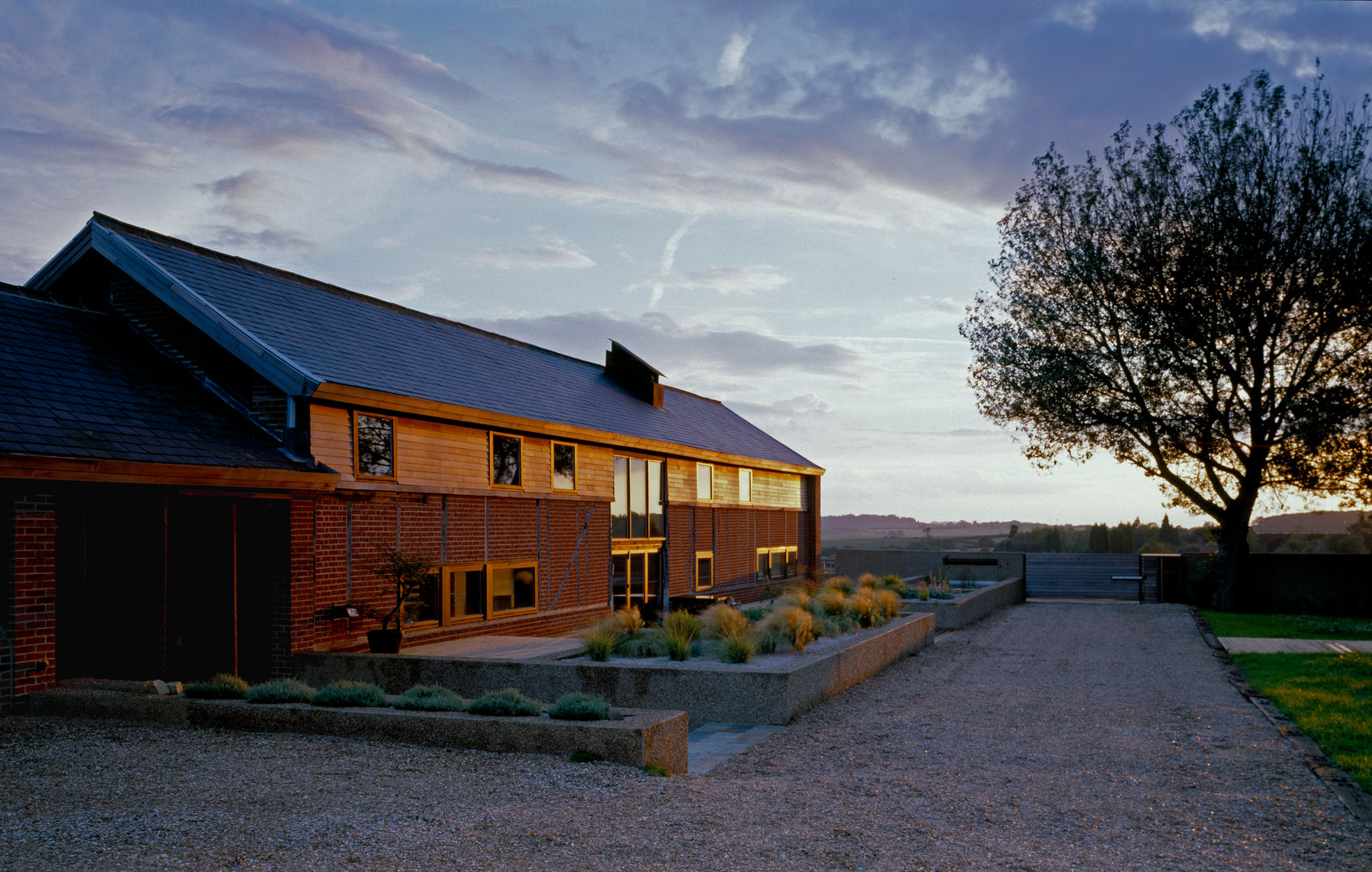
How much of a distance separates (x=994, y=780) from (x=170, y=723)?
24.7 ft

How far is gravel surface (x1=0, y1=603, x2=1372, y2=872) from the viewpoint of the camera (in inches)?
235

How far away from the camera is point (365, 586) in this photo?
46.2ft

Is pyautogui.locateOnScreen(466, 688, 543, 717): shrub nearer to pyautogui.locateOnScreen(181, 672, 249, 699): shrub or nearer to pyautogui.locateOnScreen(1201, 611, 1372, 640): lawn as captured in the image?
pyautogui.locateOnScreen(181, 672, 249, 699): shrub

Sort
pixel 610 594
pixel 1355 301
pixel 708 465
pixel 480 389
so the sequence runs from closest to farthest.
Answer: pixel 480 389, pixel 610 594, pixel 1355 301, pixel 708 465

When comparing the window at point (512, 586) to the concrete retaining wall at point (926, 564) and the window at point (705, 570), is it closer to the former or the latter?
the window at point (705, 570)

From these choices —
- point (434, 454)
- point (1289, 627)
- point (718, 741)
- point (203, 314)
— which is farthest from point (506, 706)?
point (1289, 627)

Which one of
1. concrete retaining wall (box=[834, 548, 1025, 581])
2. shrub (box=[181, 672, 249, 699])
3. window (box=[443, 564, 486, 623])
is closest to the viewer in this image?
shrub (box=[181, 672, 249, 699])

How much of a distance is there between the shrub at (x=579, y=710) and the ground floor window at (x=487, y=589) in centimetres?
740

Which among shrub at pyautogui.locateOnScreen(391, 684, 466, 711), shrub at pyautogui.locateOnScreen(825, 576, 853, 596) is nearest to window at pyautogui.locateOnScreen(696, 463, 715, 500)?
shrub at pyautogui.locateOnScreen(825, 576, 853, 596)

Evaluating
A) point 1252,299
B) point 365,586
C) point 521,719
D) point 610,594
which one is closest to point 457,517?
point 365,586

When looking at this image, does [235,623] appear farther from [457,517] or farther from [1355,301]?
[1355,301]

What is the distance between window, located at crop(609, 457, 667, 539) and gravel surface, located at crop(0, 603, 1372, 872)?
11051mm

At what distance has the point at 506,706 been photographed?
884 cm

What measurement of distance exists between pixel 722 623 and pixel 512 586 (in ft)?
16.0
